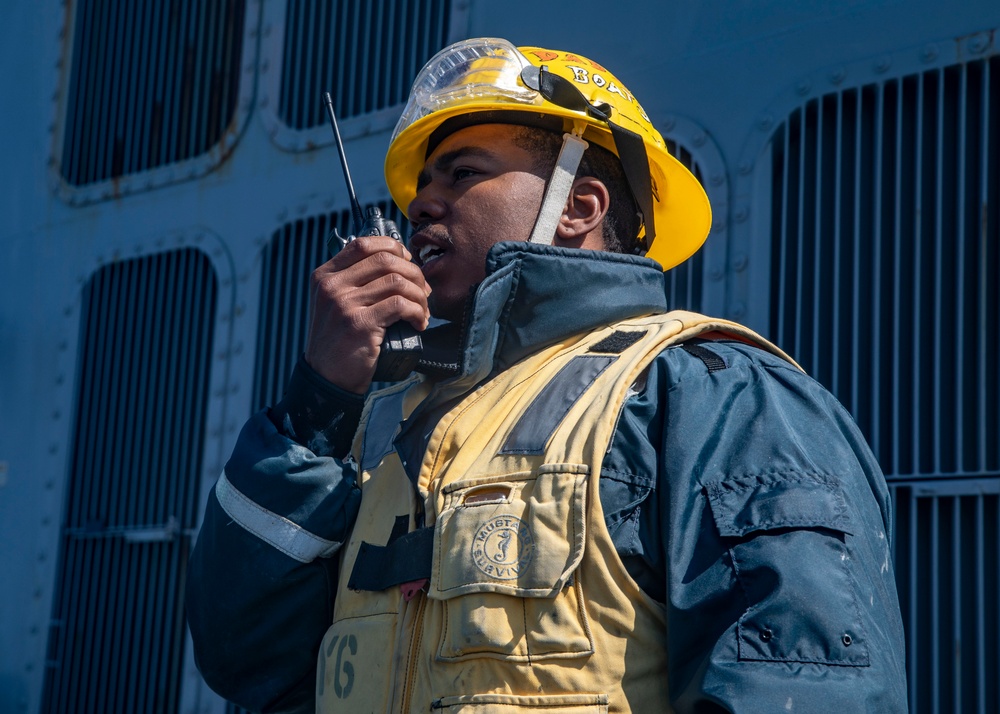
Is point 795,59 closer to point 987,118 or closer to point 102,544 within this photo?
point 987,118

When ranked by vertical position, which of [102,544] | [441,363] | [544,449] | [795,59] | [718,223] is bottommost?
[102,544]

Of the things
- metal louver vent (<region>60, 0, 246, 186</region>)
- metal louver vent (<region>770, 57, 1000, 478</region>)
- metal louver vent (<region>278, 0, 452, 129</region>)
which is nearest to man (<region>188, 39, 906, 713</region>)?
metal louver vent (<region>770, 57, 1000, 478</region>)

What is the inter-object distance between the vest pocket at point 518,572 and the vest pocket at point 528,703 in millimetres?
55

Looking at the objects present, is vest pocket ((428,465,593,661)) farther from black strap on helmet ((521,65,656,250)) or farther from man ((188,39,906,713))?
black strap on helmet ((521,65,656,250))

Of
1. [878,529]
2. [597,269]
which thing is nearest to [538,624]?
[878,529]

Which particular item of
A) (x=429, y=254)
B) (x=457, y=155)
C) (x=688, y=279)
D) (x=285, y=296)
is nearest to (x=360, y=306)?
(x=429, y=254)

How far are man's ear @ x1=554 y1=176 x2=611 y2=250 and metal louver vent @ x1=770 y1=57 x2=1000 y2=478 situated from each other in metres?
0.74

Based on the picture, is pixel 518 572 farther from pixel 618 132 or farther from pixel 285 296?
pixel 285 296

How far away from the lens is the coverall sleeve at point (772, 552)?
158cm

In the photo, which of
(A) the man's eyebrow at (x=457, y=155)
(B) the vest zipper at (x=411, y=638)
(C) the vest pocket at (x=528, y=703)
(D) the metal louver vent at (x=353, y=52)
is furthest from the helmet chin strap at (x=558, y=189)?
(D) the metal louver vent at (x=353, y=52)

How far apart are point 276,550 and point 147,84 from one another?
3.13m

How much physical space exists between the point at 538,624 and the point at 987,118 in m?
1.72

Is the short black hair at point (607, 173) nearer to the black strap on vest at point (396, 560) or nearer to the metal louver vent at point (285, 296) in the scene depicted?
the black strap on vest at point (396, 560)

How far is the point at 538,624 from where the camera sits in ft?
5.73
